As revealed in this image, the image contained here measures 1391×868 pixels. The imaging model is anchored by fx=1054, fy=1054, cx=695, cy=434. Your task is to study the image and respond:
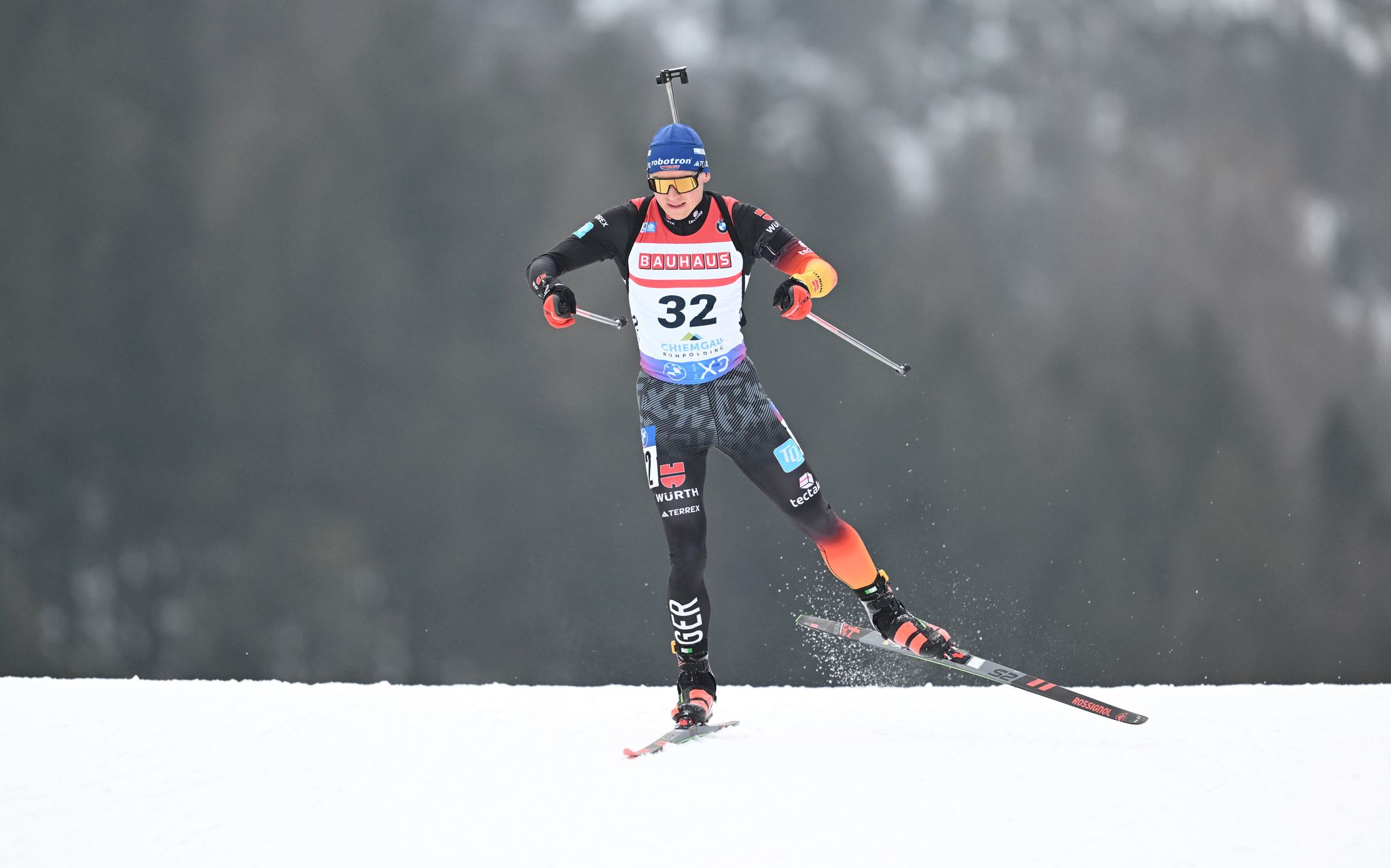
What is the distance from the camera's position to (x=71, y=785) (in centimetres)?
263

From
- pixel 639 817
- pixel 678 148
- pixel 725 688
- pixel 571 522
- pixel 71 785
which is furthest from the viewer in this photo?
pixel 571 522

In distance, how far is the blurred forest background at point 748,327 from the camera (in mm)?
3918

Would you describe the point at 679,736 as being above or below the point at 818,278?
below

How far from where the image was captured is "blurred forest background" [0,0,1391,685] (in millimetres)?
3918

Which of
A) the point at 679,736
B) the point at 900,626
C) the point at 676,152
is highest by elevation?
the point at 676,152

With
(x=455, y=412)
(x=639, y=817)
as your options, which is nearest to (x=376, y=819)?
(x=639, y=817)

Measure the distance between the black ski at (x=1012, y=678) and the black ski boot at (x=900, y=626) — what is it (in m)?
0.03

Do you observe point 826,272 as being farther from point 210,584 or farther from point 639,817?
point 210,584

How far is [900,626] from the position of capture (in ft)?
9.91

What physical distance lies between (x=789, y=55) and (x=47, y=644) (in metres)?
3.77

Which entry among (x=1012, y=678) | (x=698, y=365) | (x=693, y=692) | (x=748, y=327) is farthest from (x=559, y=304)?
(x=1012, y=678)

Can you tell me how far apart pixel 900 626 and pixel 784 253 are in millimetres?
1121

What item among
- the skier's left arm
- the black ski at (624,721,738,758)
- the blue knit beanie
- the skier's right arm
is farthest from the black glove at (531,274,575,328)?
the black ski at (624,721,738,758)

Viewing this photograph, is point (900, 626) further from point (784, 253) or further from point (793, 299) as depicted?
point (784, 253)
